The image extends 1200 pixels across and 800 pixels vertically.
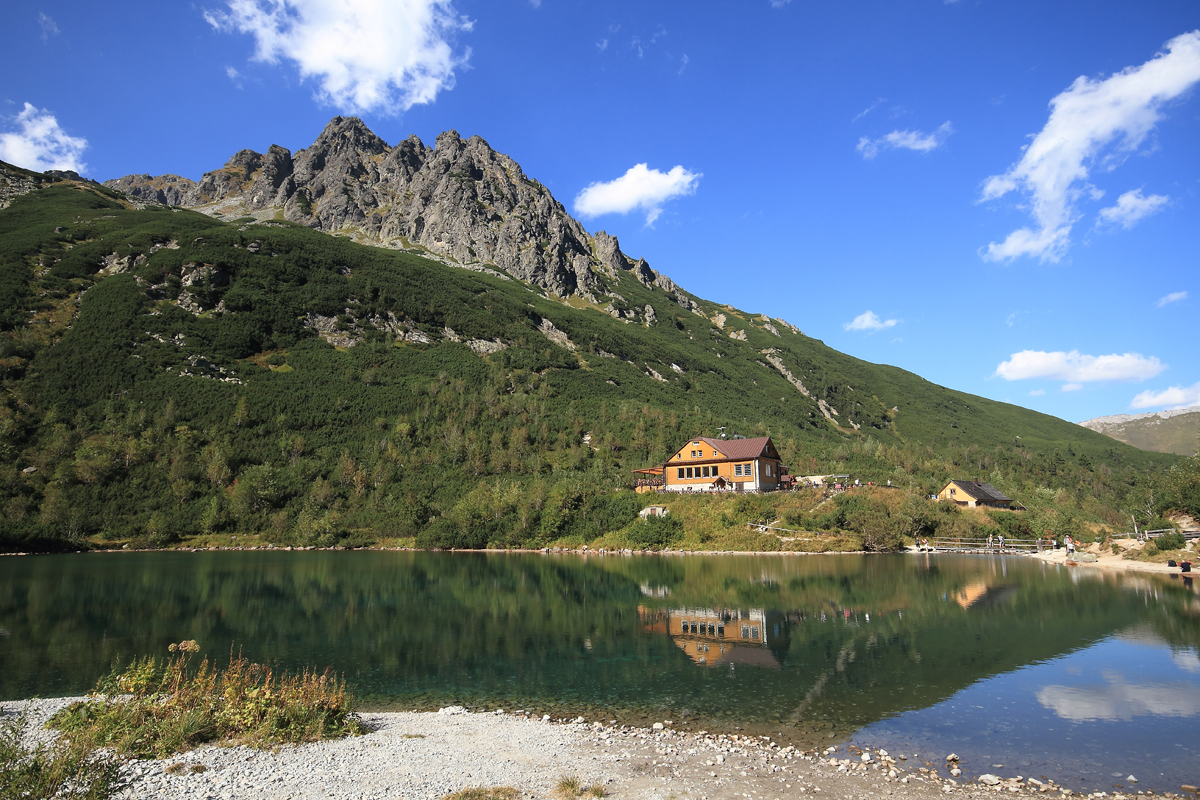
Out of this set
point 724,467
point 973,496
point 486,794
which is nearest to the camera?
point 486,794

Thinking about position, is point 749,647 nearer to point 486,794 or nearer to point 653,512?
point 486,794

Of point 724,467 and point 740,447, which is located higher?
point 740,447

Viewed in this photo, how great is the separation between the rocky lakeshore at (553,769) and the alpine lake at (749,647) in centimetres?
95

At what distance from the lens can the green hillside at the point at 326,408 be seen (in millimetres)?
66938

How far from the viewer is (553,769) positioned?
10383 millimetres

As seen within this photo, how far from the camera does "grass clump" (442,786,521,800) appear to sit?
8844 millimetres

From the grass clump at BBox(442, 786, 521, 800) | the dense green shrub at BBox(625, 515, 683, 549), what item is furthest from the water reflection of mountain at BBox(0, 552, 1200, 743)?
the dense green shrub at BBox(625, 515, 683, 549)

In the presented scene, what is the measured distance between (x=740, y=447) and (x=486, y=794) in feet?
186

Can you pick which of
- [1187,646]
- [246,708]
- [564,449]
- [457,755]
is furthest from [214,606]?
[564,449]

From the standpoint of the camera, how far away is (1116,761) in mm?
10859

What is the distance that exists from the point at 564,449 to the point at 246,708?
72087 millimetres

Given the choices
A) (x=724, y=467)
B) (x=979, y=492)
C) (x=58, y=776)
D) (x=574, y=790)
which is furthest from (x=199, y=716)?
(x=979, y=492)

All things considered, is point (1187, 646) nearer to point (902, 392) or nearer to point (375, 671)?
point (375, 671)

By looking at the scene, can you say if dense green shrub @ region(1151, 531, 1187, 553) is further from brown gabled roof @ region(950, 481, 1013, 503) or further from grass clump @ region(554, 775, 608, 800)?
grass clump @ region(554, 775, 608, 800)
